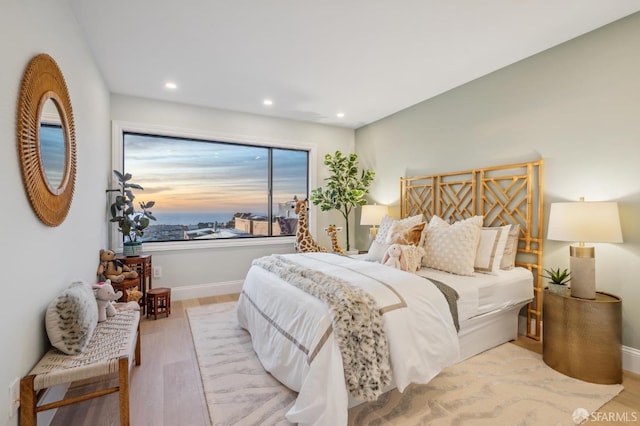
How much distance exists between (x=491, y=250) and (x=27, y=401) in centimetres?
321

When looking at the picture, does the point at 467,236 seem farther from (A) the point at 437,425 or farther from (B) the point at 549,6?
(B) the point at 549,6

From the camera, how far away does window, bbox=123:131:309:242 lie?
4.06 m

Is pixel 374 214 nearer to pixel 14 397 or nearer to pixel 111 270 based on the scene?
pixel 111 270

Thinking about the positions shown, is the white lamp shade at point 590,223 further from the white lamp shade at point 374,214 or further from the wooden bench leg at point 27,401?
the wooden bench leg at point 27,401

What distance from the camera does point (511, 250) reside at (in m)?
2.82

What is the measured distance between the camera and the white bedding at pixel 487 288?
2.29m

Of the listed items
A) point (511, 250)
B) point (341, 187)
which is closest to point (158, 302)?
Answer: point (341, 187)

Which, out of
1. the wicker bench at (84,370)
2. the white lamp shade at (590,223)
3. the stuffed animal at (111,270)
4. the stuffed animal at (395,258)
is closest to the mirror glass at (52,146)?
the wicker bench at (84,370)

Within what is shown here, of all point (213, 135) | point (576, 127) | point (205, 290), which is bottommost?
point (205, 290)

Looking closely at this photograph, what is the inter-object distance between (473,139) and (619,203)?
1.41 meters

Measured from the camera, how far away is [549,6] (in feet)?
6.94

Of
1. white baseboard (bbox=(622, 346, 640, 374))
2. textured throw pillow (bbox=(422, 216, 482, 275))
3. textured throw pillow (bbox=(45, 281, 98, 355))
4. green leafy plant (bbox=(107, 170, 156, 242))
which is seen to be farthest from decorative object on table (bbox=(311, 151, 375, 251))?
textured throw pillow (bbox=(45, 281, 98, 355))

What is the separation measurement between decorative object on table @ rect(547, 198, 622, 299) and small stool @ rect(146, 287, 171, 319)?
3.79 metres

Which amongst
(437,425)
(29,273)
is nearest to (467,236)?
(437,425)
